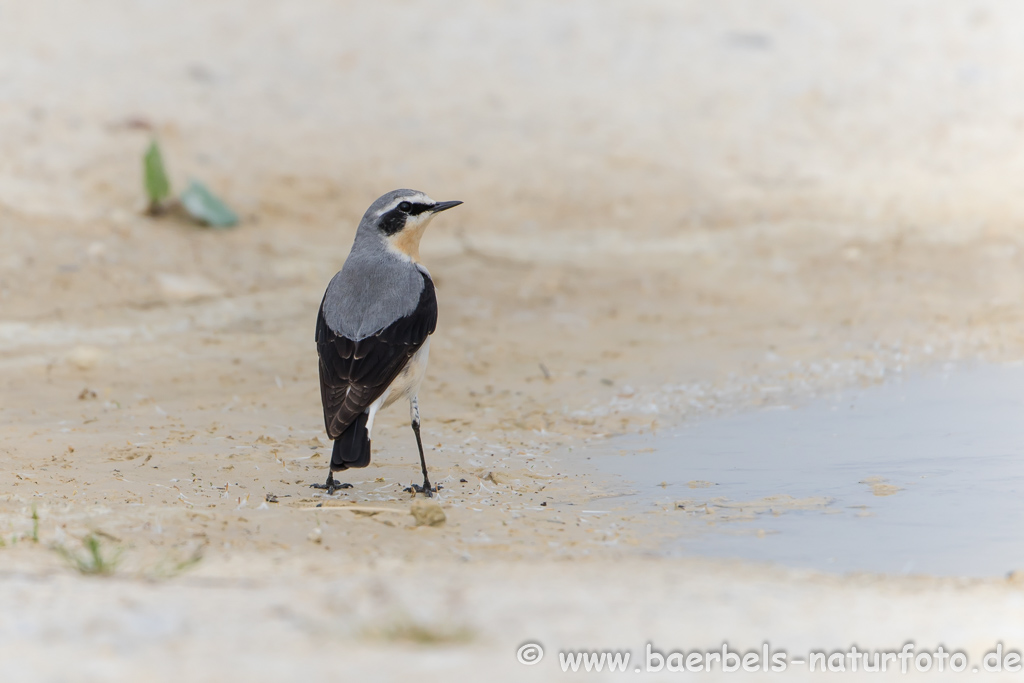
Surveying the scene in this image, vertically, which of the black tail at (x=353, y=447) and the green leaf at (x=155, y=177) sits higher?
the green leaf at (x=155, y=177)

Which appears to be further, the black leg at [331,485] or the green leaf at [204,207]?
the green leaf at [204,207]

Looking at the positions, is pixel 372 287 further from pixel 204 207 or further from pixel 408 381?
pixel 204 207

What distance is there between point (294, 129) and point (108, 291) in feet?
16.0

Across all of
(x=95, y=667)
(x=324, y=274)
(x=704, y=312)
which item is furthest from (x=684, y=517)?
(x=324, y=274)

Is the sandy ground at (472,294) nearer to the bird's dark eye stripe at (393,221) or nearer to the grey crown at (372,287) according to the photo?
the grey crown at (372,287)

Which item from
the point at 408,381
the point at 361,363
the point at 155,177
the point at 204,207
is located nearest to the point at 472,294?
the point at 204,207

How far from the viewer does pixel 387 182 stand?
11.9m

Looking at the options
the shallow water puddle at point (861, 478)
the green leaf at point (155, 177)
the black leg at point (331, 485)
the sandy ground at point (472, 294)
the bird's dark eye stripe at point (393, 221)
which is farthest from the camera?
the green leaf at point (155, 177)

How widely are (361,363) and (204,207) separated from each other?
5490 mm

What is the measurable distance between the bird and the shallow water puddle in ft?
3.83

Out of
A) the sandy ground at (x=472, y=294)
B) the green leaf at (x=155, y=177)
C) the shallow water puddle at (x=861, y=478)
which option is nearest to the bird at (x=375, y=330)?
the sandy ground at (x=472, y=294)

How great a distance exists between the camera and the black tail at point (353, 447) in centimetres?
512


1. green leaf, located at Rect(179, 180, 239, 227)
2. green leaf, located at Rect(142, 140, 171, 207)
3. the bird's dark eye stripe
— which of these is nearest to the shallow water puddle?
the bird's dark eye stripe

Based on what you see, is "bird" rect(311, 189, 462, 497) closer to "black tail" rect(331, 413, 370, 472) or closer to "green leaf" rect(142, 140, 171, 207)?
"black tail" rect(331, 413, 370, 472)
